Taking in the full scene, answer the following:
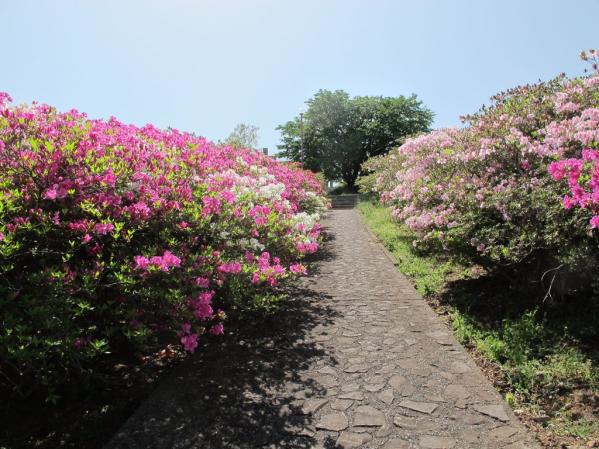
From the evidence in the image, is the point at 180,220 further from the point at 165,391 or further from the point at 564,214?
the point at 564,214

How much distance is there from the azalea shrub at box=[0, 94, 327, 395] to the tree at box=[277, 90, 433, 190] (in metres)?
36.5

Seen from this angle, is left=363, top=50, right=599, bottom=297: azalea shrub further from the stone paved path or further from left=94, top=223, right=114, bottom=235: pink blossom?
left=94, top=223, right=114, bottom=235: pink blossom

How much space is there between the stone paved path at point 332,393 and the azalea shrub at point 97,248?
60cm

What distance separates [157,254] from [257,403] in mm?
1761

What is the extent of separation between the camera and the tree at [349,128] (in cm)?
4081

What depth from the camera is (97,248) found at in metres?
3.90

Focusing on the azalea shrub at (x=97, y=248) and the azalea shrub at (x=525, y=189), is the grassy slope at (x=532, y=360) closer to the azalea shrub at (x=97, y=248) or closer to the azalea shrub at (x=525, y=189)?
the azalea shrub at (x=525, y=189)

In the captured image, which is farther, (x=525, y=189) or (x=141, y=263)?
(x=525, y=189)

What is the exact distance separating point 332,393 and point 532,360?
2246 millimetres

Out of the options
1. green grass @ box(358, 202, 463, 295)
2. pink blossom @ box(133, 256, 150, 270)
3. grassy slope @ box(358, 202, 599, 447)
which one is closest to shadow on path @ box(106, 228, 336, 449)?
pink blossom @ box(133, 256, 150, 270)

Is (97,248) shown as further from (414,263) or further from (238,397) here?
(414,263)


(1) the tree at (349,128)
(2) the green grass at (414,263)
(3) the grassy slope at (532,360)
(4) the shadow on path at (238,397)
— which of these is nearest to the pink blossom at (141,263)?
(4) the shadow on path at (238,397)

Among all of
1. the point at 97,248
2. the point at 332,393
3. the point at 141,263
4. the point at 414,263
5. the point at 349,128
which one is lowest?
the point at 332,393

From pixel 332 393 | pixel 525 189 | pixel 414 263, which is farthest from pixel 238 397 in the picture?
pixel 414 263
